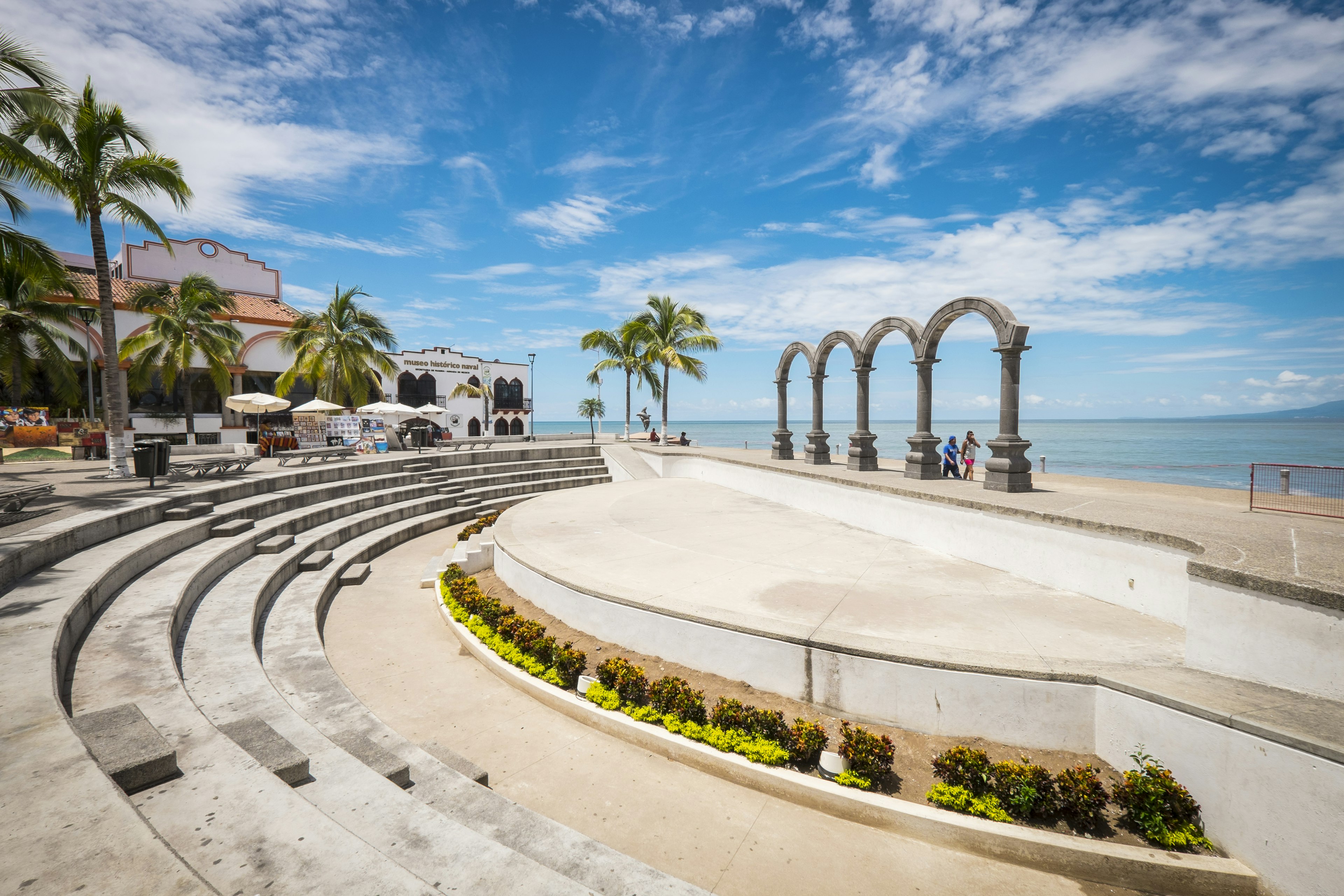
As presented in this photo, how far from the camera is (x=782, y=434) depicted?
21.5 meters

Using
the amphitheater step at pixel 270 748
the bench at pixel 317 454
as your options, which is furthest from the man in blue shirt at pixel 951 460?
the bench at pixel 317 454

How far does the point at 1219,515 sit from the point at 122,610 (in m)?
16.1

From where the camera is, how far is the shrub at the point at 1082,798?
467 cm

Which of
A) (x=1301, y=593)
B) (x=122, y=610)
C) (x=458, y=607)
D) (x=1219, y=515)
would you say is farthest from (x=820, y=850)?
(x=1219, y=515)

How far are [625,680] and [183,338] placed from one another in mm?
32587

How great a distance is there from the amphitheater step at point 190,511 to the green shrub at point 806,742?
12.0m

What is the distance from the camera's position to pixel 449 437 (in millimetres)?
40719

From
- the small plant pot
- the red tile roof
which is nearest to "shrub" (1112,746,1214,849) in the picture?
the small plant pot

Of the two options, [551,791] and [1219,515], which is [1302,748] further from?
[1219,515]

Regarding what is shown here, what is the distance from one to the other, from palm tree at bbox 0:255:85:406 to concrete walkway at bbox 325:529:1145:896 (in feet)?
82.7

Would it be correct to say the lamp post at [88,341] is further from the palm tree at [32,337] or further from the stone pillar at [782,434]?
the stone pillar at [782,434]

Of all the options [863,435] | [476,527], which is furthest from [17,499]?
[863,435]

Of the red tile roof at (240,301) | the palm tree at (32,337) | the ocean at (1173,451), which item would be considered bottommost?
the ocean at (1173,451)

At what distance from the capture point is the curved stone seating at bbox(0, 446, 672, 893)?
8.73 feet
